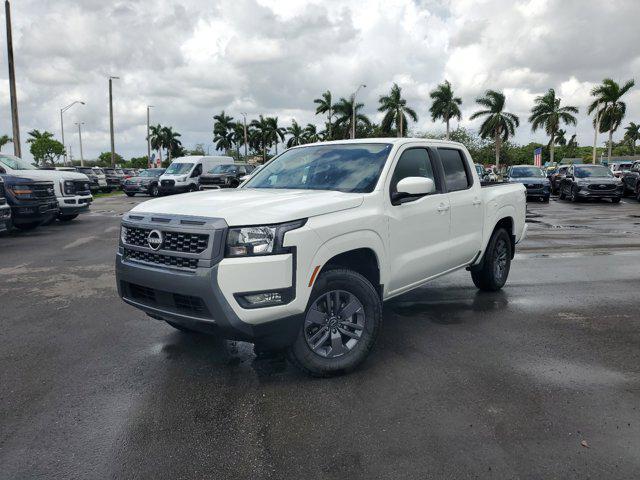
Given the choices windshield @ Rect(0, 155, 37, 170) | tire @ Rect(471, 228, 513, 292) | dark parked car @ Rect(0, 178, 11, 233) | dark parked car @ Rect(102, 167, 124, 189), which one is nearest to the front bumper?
windshield @ Rect(0, 155, 37, 170)

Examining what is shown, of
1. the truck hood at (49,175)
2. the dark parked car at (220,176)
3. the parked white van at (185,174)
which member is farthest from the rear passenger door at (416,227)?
the parked white van at (185,174)

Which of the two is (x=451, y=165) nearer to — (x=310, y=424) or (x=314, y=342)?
(x=314, y=342)

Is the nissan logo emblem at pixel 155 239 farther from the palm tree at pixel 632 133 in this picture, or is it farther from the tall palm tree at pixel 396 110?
the palm tree at pixel 632 133

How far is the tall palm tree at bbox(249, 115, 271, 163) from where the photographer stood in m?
84.9

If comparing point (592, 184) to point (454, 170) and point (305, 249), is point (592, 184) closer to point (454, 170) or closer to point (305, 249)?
point (454, 170)

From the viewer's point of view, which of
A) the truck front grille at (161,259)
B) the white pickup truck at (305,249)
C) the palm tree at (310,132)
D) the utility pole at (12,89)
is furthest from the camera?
the palm tree at (310,132)

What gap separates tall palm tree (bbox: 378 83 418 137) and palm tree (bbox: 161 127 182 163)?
4797cm

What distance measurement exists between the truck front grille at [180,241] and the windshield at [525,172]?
2372cm

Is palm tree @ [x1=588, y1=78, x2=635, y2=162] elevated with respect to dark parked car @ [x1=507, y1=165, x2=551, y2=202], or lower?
elevated

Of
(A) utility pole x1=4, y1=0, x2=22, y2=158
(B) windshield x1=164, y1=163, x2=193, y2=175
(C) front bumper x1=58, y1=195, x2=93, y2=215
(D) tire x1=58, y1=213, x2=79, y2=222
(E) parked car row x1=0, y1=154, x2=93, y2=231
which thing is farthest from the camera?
(B) windshield x1=164, y1=163, x2=193, y2=175

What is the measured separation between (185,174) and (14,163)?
567 inches

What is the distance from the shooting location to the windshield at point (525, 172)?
24911 mm

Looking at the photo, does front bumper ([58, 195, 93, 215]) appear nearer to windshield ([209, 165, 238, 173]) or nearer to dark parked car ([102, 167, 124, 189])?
windshield ([209, 165, 238, 173])

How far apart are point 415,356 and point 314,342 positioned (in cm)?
102
